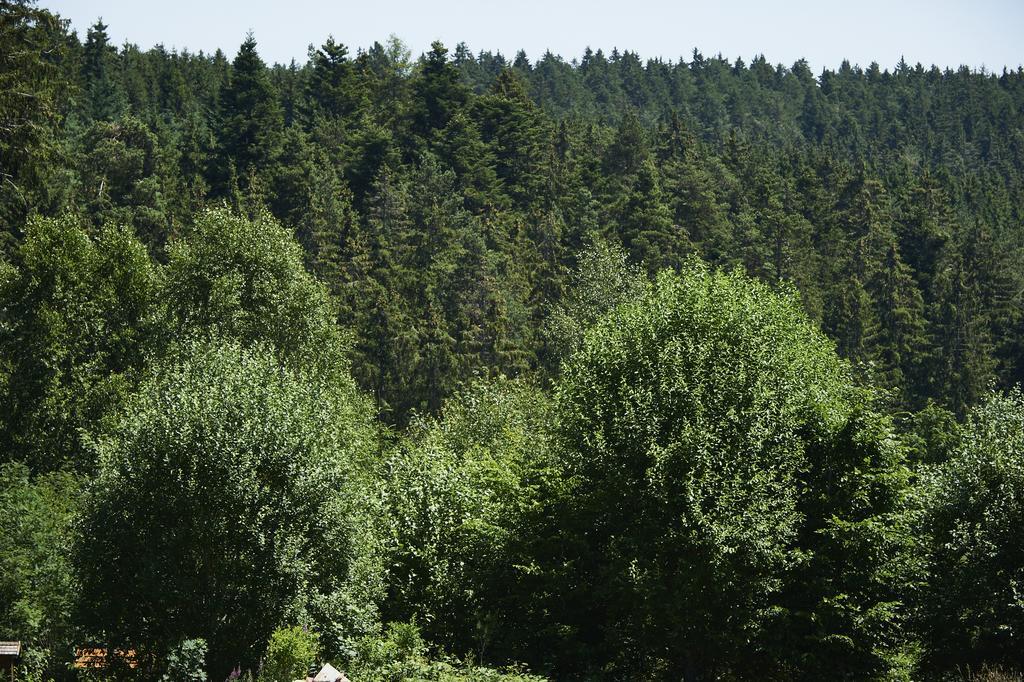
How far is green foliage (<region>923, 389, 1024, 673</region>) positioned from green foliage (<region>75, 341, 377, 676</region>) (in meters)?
14.8

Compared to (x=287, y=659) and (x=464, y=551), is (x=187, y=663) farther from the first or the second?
(x=464, y=551)

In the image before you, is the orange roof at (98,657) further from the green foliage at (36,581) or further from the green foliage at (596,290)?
the green foliage at (596,290)

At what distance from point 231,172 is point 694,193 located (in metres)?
41.2

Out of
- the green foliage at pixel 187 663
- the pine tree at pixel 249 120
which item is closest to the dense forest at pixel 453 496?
the green foliage at pixel 187 663

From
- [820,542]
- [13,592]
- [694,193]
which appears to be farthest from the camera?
[694,193]

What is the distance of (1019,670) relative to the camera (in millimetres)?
25297

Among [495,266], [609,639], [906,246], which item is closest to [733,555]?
[609,639]

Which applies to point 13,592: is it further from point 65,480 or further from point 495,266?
point 495,266

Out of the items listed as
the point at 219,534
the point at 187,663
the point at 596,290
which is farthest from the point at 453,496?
the point at 596,290

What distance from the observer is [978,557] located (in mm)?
27266

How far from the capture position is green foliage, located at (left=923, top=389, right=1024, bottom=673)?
26.7m

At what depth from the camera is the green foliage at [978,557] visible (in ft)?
87.7

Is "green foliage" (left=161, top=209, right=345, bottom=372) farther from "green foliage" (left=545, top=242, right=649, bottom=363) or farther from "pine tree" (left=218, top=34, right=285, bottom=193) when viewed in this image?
"pine tree" (left=218, top=34, right=285, bottom=193)

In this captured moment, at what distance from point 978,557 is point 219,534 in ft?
62.0
